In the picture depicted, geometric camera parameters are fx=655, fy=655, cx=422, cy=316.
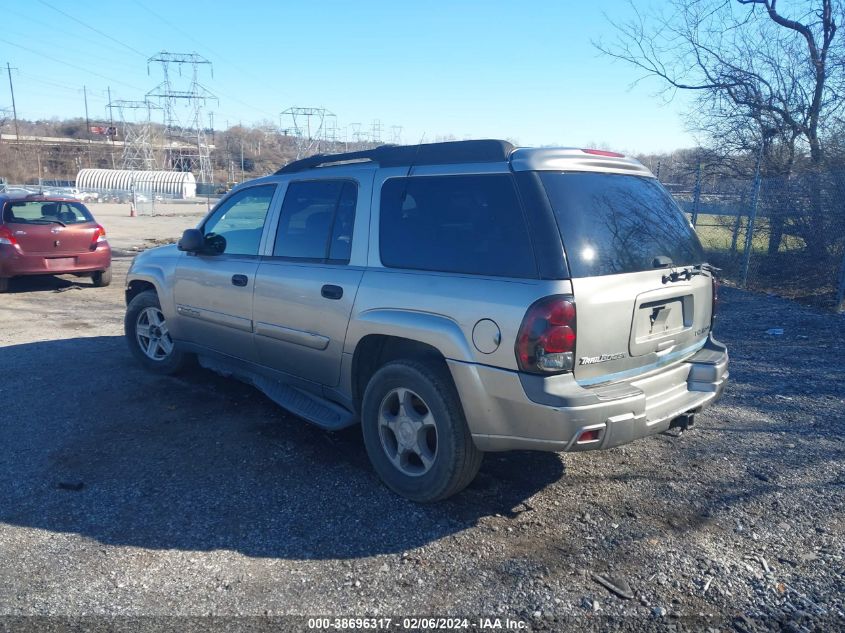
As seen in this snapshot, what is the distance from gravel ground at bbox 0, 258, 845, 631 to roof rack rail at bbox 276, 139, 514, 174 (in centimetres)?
196

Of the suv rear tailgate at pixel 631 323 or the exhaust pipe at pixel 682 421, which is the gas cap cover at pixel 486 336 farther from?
the exhaust pipe at pixel 682 421

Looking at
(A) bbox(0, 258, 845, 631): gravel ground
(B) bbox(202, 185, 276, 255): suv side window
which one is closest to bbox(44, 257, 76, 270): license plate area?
(A) bbox(0, 258, 845, 631): gravel ground

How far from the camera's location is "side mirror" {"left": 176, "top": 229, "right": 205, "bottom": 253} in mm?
5371

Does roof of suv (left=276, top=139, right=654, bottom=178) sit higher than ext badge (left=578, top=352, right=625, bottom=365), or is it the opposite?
roof of suv (left=276, top=139, right=654, bottom=178)

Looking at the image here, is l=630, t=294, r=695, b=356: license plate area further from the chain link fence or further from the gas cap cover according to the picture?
the chain link fence

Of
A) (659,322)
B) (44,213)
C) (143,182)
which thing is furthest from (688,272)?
(143,182)

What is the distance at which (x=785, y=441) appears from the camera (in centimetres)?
479

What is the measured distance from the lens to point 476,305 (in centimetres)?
336

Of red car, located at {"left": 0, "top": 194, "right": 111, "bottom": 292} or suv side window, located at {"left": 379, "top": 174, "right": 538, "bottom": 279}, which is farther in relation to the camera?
red car, located at {"left": 0, "top": 194, "right": 111, "bottom": 292}

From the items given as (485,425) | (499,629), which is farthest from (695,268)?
(499,629)

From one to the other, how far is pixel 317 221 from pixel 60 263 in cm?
816

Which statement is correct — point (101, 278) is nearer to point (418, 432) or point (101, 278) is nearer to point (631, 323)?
point (418, 432)

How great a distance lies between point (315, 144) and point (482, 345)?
3144 inches

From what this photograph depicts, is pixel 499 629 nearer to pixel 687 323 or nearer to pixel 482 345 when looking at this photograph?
pixel 482 345
